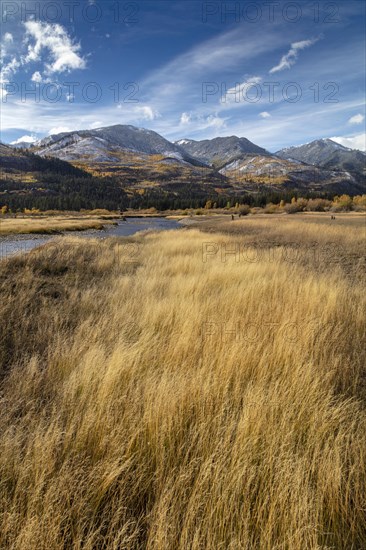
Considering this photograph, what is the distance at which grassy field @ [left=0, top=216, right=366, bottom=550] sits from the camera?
1658 millimetres

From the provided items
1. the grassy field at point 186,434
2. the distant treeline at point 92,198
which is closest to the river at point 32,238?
the grassy field at point 186,434

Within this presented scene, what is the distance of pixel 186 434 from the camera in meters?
2.30

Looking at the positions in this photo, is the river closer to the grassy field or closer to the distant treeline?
the grassy field

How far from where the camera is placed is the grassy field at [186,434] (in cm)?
166

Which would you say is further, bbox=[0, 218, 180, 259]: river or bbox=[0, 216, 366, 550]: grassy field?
bbox=[0, 218, 180, 259]: river

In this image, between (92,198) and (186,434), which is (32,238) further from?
(92,198)

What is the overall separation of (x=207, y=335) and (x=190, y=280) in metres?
3.58

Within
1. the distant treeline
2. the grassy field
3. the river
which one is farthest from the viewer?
the distant treeline

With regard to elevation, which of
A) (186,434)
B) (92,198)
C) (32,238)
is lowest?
(186,434)

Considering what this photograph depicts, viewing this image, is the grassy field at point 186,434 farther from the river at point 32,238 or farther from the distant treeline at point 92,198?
the distant treeline at point 92,198

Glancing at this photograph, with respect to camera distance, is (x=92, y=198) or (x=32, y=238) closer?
(x=32, y=238)

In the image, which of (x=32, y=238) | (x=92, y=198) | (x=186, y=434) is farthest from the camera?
(x=92, y=198)

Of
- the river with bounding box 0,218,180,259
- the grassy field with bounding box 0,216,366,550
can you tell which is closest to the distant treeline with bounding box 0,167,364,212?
the river with bounding box 0,218,180,259

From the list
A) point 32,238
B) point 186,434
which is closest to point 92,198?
point 32,238
